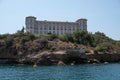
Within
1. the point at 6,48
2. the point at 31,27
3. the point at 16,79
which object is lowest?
the point at 16,79

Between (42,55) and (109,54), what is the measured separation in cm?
2491

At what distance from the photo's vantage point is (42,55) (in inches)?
3408

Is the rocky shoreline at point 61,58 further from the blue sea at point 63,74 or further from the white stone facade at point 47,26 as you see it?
the white stone facade at point 47,26

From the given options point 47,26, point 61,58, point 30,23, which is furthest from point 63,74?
point 47,26

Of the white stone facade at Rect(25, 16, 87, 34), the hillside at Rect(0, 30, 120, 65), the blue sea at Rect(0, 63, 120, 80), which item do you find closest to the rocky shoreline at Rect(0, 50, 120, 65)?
the hillside at Rect(0, 30, 120, 65)

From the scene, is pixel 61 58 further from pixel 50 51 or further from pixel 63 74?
pixel 63 74

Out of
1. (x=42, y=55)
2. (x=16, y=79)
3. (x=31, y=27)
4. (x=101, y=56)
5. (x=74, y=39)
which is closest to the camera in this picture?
(x=16, y=79)

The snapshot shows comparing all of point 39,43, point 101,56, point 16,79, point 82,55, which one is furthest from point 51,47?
point 16,79

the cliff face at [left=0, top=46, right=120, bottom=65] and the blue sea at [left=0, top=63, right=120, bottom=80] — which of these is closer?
the blue sea at [left=0, top=63, right=120, bottom=80]

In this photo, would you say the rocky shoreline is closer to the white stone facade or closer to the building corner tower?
the building corner tower

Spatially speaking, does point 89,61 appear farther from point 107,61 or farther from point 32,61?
point 32,61

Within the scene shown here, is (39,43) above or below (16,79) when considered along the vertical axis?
above

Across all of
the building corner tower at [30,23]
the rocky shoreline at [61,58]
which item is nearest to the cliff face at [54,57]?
the rocky shoreline at [61,58]

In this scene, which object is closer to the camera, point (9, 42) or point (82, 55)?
point (82, 55)
